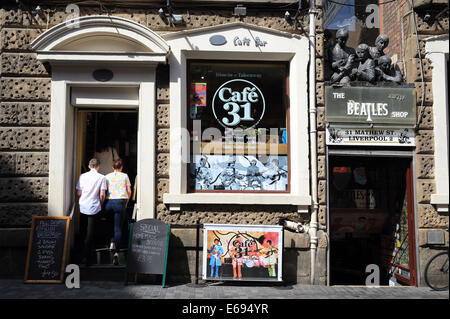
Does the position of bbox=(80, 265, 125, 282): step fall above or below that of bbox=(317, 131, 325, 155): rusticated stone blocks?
below

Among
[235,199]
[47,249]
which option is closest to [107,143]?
[47,249]

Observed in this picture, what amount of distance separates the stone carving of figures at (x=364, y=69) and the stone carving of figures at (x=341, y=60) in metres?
0.12

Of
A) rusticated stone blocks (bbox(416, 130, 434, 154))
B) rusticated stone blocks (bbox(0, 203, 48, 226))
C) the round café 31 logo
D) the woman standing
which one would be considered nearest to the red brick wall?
rusticated stone blocks (bbox(416, 130, 434, 154))

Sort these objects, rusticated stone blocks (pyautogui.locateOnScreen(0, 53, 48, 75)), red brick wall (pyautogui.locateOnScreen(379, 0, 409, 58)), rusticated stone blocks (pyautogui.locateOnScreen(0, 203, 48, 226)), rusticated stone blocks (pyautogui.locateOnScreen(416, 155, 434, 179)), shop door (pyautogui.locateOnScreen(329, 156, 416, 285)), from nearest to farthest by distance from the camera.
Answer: rusticated stone blocks (pyautogui.locateOnScreen(0, 203, 48, 226)), rusticated stone blocks (pyautogui.locateOnScreen(0, 53, 48, 75)), rusticated stone blocks (pyautogui.locateOnScreen(416, 155, 434, 179)), shop door (pyautogui.locateOnScreen(329, 156, 416, 285)), red brick wall (pyautogui.locateOnScreen(379, 0, 409, 58))

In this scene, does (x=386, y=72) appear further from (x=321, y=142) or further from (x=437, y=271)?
(x=437, y=271)

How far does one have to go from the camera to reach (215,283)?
23.9 ft

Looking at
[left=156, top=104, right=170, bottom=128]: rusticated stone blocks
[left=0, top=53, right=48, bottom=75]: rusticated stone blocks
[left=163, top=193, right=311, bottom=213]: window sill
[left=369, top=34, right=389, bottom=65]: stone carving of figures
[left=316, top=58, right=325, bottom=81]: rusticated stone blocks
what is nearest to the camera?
[left=163, top=193, right=311, bottom=213]: window sill

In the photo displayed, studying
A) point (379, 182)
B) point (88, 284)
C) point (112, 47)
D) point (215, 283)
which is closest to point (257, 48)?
point (112, 47)

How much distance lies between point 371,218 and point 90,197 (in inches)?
218

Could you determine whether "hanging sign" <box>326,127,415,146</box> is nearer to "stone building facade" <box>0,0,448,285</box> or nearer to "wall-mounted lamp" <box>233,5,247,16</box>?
"stone building facade" <box>0,0,448,285</box>

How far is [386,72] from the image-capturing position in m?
8.09

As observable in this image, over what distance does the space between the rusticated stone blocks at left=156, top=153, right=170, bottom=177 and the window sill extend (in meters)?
0.41

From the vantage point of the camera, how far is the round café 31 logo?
8.06m

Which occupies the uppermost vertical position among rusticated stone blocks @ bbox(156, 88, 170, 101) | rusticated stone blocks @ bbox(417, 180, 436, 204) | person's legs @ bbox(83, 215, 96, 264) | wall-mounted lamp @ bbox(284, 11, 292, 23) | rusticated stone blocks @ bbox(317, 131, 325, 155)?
wall-mounted lamp @ bbox(284, 11, 292, 23)
